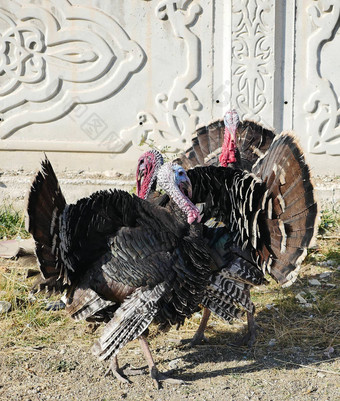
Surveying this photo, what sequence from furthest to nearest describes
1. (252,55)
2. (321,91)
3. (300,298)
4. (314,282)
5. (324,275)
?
(321,91)
(252,55)
(324,275)
(314,282)
(300,298)

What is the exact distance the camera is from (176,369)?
11.9ft

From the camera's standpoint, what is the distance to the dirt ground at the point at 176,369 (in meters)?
3.32

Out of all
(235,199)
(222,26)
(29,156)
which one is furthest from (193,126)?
(235,199)

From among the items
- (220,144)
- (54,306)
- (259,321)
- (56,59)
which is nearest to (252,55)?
(220,144)

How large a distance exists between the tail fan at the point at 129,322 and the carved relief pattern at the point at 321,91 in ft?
10.5

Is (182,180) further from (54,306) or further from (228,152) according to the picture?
(54,306)

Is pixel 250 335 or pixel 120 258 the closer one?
pixel 120 258

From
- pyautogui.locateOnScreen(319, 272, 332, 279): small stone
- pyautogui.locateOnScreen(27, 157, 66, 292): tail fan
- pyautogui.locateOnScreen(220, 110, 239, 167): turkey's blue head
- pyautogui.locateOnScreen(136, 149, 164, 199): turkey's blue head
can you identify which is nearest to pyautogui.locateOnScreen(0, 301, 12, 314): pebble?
pyautogui.locateOnScreen(27, 157, 66, 292): tail fan

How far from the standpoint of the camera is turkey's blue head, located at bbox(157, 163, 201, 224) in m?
3.47

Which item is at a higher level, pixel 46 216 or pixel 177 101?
pixel 177 101

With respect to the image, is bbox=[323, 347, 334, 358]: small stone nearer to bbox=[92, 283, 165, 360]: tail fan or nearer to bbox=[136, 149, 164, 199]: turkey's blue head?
bbox=[92, 283, 165, 360]: tail fan

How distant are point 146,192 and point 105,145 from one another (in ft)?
5.93

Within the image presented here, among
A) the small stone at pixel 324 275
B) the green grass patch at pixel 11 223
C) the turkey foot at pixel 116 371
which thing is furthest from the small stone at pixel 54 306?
the small stone at pixel 324 275

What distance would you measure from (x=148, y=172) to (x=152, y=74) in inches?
70.8
